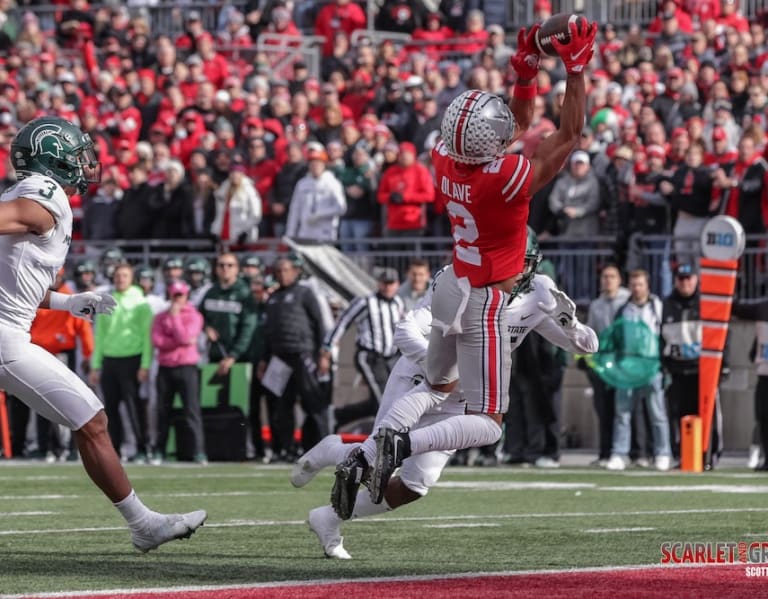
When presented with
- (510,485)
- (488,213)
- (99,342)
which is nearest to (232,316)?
(99,342)

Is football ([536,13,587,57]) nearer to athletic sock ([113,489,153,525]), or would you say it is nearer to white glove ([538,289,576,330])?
white glove ([538,289,576,330])

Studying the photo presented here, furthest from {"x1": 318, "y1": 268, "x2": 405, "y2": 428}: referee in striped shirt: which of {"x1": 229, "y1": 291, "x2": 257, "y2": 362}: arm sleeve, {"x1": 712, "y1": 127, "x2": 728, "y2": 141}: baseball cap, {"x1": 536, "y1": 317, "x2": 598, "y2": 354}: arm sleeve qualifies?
{"x1": 536, "y1": 317, "x2": 598, "y2": 354}: arm sleeve

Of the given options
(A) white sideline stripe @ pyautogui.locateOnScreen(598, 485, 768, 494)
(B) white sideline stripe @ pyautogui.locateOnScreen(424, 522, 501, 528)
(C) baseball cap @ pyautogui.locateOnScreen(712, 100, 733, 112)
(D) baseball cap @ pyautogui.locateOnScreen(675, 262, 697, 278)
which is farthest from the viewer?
(C) baseball cap @ pyautogui.locateOnScreen(712, 100, 733, 112)

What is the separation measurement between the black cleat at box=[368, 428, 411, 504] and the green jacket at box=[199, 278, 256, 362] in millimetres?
9244

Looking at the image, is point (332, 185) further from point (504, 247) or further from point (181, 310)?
point (504, 247)

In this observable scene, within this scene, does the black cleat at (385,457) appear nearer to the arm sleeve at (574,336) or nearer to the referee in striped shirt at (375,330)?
the arm sleeve at (574,336)

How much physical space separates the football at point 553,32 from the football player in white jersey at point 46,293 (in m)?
1.88

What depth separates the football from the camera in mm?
7031

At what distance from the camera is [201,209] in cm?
1808

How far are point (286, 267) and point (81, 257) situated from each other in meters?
3.49

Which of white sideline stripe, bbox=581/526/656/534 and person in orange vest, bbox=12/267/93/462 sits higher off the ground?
white sideline stripe, bbox=581/526/656/534

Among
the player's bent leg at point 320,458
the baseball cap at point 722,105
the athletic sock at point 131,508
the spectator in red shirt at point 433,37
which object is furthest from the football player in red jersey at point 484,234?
the spectator in red shirt at point 433,37

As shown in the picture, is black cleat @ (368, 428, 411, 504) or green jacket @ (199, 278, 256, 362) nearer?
black cleat @ (368, 428, 411, 504)

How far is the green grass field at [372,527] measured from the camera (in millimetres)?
6668
